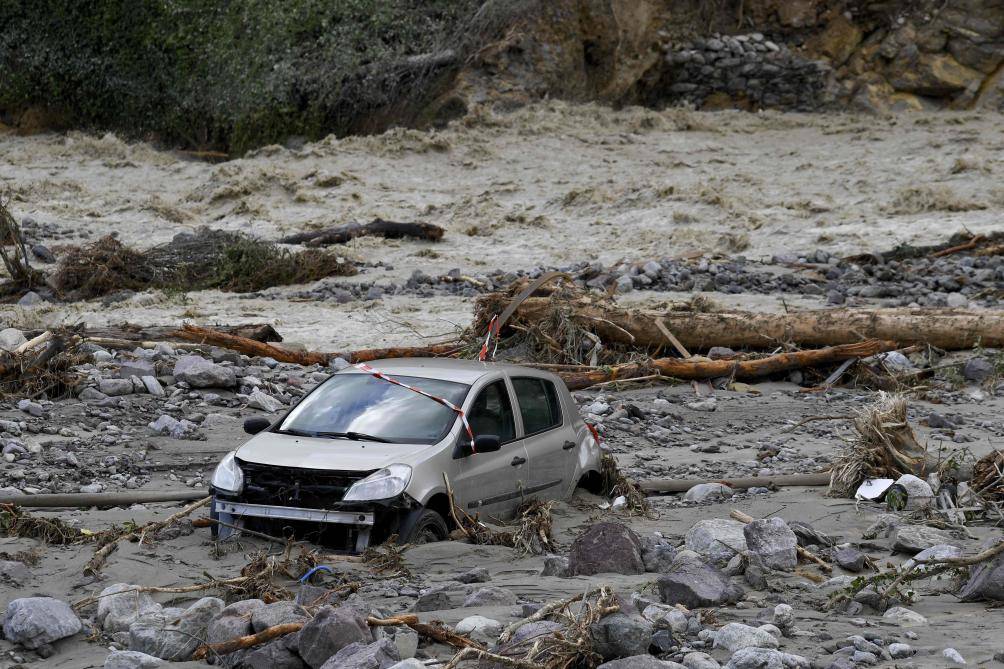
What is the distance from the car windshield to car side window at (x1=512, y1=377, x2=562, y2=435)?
60 centimetres

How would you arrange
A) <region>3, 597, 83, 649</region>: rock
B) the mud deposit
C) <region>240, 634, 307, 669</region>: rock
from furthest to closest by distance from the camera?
the mud deposit < <region>3, 597, 83, 649</region>: rock < <region>240, 634, 307, 669</region>: rock

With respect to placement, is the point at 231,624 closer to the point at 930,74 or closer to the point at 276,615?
the point at 276,615

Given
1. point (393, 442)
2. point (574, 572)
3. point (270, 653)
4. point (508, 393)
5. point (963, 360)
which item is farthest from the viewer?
point (963, 360)

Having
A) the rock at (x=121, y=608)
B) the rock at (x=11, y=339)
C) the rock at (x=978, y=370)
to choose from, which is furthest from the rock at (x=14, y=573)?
the rock at (x=978, y=370)

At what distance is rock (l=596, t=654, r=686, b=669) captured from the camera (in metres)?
4.69

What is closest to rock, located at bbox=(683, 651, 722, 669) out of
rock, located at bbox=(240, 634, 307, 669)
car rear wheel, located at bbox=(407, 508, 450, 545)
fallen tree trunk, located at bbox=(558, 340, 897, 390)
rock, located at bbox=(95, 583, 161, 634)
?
rock, located at bbox=(240, 634, 307, 669)

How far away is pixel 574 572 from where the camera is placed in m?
6.73

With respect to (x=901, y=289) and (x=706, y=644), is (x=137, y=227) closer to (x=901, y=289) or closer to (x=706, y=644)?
(x=901, y=289)

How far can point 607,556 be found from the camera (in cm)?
675

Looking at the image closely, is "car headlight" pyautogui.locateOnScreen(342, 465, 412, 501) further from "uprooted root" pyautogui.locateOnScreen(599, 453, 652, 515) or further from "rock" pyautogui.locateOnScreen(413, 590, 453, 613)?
"uprooted root" pyautogui.locateOnScreen(599, 453, 652, 515)

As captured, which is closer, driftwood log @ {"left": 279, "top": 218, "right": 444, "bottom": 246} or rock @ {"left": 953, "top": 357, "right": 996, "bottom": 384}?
rock @ {"left": 953, "top": 357, "right": 996, "bottom": 384}

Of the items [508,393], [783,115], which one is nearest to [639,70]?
[783,115]

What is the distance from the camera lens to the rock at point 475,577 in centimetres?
673

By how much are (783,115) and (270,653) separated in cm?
2550
